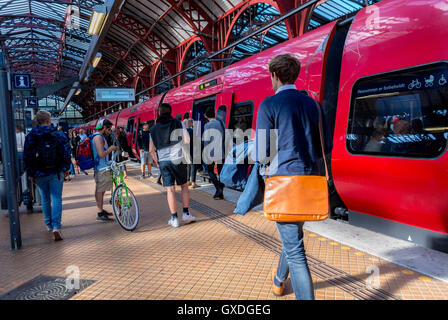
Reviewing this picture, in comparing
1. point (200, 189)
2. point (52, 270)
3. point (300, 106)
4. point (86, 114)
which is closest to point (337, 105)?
point (300, 106)

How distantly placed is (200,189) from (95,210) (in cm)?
253

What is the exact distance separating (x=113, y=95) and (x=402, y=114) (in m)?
19.0

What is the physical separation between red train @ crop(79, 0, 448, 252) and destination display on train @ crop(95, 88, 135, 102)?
1697 cm

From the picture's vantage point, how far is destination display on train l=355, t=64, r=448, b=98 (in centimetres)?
296

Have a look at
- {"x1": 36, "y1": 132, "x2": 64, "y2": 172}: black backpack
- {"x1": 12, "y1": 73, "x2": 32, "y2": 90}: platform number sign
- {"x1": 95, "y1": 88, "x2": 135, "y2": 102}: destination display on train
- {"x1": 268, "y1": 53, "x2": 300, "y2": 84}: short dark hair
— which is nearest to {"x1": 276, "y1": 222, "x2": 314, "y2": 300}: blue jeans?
{"x1": 268, "y1": 53, "x2": 300, "y2": 84}: short dark hair

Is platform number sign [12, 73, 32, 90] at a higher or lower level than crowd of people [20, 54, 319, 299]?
higher

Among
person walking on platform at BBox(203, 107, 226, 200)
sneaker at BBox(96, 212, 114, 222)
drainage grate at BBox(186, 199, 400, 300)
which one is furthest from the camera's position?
person walking on platform at BBox(203, 107, 226, 200)

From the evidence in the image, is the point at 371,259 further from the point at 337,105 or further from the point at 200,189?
the point at 200,189

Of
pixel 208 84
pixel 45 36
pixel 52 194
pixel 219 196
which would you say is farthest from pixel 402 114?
pixel 45 36

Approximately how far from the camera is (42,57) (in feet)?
137

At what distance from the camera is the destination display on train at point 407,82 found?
117 inches

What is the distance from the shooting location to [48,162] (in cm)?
432

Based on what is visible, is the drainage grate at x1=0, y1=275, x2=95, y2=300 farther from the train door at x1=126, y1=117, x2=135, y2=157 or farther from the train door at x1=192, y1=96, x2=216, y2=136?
the train door at x1=126, y1=117, x2=135, y2=157

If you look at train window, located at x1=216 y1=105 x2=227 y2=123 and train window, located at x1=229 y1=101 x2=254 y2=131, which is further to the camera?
train window, located at x1=216 y1=105 x2=227 y2=123
